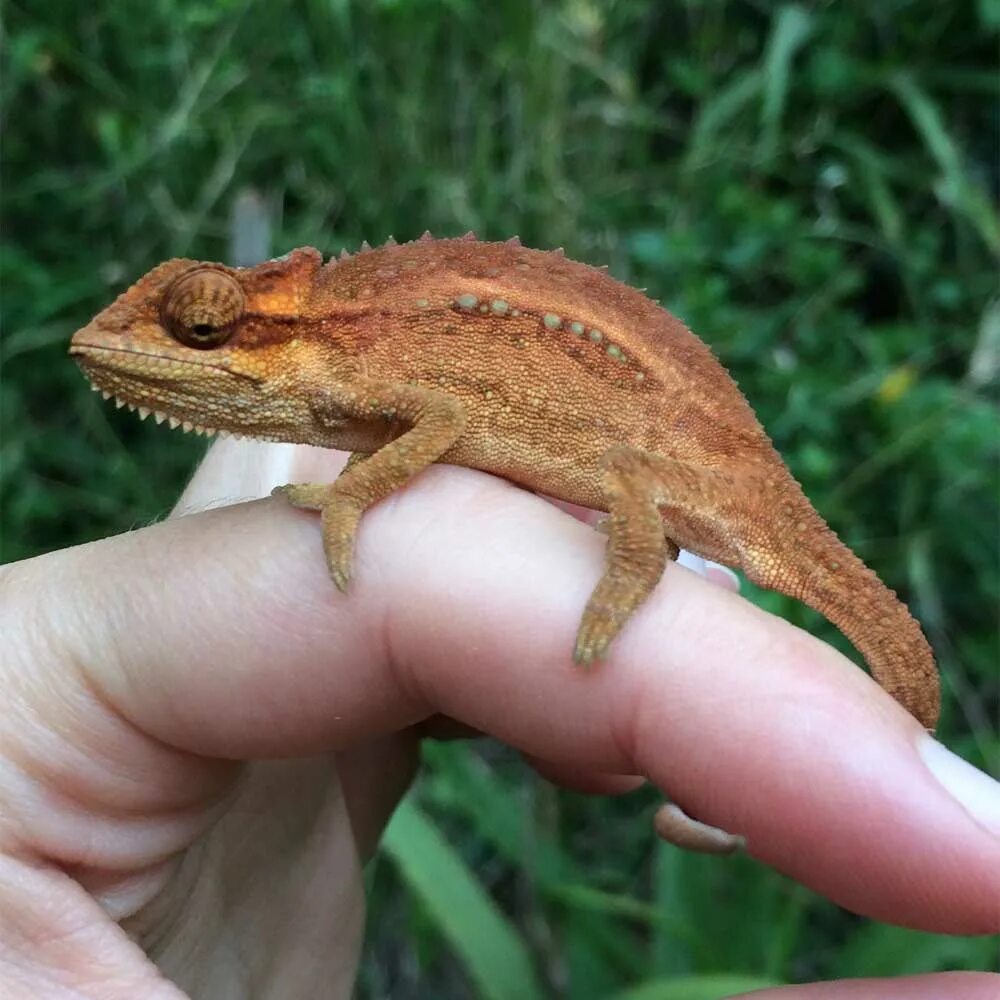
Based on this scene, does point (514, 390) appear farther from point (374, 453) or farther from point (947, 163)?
point (947, 163)

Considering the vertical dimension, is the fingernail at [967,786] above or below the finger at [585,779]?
above

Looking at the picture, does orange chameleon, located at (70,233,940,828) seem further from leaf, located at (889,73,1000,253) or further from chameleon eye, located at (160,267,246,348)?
leaf, located at (889,73,1000,253)

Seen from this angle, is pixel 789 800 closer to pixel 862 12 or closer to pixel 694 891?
pixel 694 891

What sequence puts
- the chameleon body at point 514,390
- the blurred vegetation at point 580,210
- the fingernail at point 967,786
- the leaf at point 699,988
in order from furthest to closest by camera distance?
the blurred vegetation at point 580,210 < the leaf at point 699,988 < the chameleon body at point 514,390 < the fingernail at point 967,786

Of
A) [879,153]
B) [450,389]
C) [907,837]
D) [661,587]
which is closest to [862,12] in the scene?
[879,153]

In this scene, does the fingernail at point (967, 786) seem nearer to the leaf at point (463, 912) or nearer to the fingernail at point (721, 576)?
the fingernail at point (721, 576)

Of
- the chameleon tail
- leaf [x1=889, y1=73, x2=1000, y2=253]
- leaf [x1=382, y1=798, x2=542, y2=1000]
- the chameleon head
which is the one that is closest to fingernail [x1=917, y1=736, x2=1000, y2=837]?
the chameleon tail

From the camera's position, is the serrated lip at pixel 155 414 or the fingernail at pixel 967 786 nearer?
the fingernail at pixel 967 786

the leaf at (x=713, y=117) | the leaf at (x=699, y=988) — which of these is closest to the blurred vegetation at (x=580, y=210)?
the leaf at (x=713, y=117)
